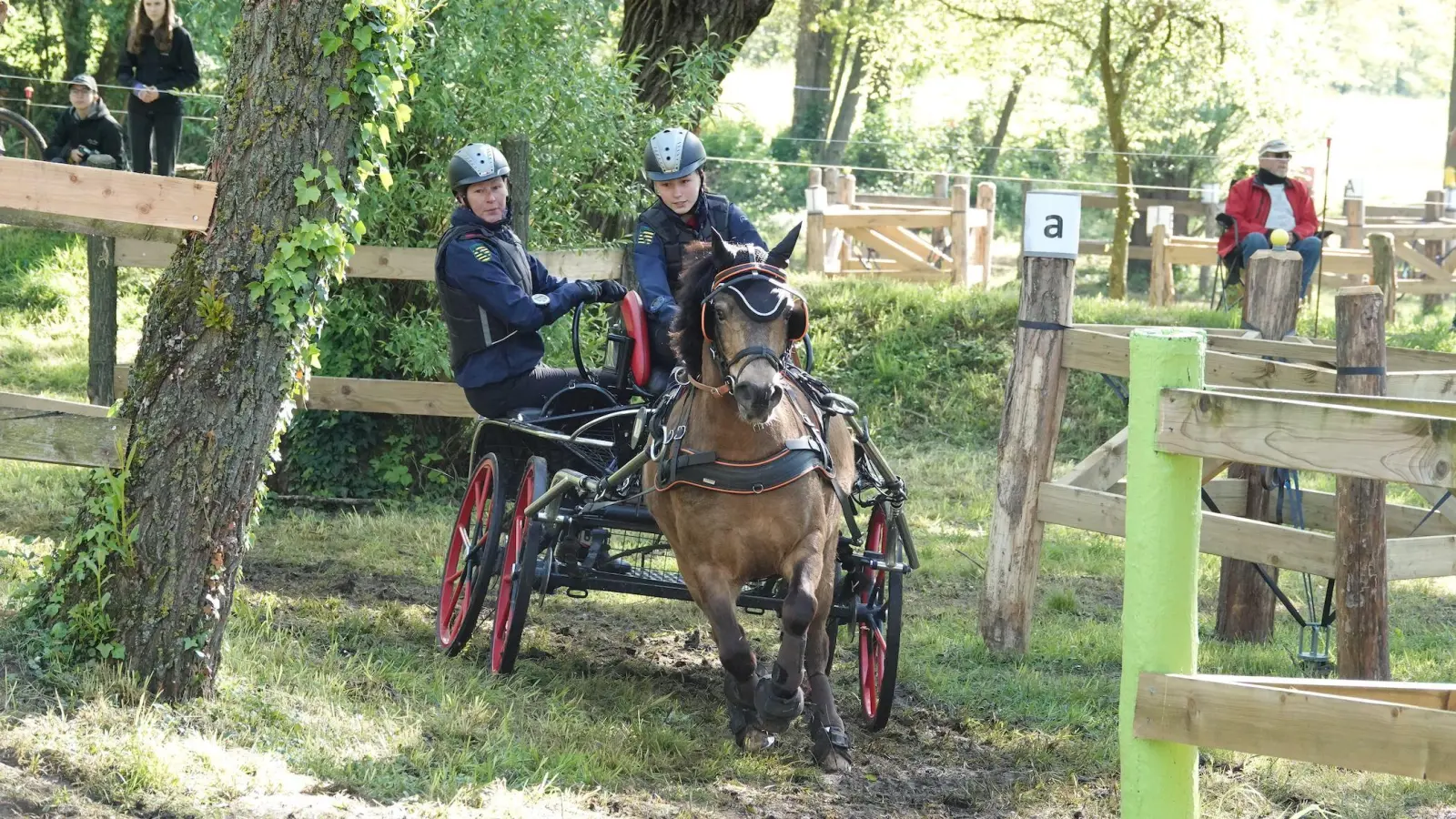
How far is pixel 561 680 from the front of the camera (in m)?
5.47

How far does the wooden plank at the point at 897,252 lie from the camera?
51.6ft

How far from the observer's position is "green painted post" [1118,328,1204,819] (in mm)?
2748

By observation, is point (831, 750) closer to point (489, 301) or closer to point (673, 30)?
point (489, 301)

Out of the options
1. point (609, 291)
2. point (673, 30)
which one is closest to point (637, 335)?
point (609, 291)

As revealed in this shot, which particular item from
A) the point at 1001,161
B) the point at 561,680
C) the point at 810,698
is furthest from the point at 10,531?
the point at 1001,161

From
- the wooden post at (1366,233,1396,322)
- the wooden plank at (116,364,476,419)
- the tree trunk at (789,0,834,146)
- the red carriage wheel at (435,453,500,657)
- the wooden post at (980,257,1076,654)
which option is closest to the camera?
the red carriage wheel at (435,453,500,657)

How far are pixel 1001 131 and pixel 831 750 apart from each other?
71.8 feet

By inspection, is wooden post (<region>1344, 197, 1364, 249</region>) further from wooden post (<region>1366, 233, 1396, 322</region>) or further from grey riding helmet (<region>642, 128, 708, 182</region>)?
grey riding helmet (<region>642, 128, 708, 182</region>)

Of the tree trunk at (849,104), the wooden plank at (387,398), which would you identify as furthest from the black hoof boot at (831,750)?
the tree trunk at (849,104)

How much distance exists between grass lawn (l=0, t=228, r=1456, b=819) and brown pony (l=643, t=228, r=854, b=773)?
22cm

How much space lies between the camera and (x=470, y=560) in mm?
5918

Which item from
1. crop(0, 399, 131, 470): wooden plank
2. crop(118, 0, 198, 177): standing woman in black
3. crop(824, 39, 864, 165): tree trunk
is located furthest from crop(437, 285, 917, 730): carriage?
crop(824, 39, 864, 165): tree trunk

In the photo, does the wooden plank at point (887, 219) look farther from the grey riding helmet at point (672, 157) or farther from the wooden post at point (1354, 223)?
the grey riding helmet at point (672, 157)

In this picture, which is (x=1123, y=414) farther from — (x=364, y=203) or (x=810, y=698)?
(x=810, y=698)
